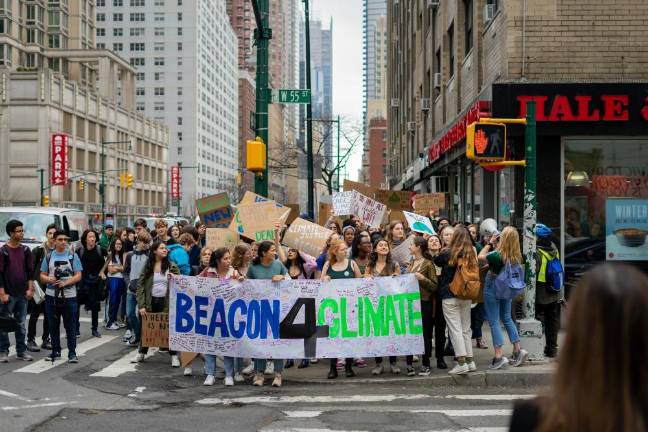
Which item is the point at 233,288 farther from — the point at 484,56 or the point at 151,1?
the point at 151,1

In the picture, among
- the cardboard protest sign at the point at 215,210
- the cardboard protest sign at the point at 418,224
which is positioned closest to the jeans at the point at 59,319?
the cardboard protest sign at the point at 215,210

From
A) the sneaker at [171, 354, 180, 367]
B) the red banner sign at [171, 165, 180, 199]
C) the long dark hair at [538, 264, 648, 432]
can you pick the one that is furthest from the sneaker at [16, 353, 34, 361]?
the red banner sign at [171, 165, 180, 199]

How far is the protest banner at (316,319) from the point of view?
1012cm

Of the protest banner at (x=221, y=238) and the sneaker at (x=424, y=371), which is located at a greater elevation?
the protest banner at (x=221, y=238)

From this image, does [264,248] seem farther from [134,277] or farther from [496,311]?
[134,277]

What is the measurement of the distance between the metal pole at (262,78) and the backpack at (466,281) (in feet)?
19.5

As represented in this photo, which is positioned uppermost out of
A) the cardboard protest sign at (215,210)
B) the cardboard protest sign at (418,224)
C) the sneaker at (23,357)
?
the cardboard protest sign at (215,210)

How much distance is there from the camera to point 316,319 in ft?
33.4

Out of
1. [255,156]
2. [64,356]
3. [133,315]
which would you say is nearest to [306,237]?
[255,156]

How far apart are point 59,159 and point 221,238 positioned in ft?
203

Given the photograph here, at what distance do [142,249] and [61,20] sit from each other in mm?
95540

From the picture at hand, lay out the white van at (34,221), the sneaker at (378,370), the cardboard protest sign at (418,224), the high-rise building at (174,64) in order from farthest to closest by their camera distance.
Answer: the high-rise building at (174,64)
the white van at (34,221)
the cardboard protest sign at (418,224)
the sneaker at (378,370)

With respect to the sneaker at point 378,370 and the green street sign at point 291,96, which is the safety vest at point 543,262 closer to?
the sneaker at point 378,370

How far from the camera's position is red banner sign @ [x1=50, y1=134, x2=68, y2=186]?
70750 millimetres
